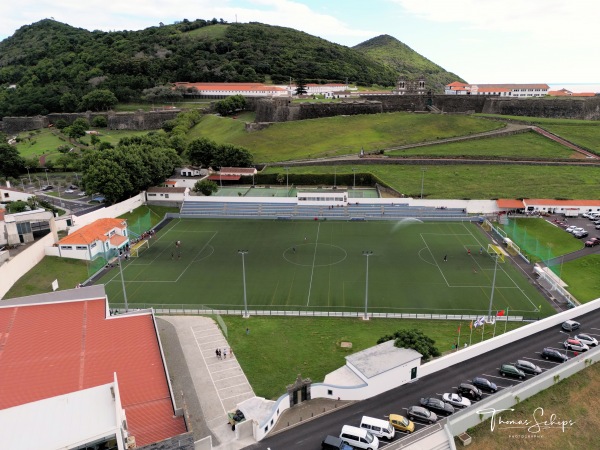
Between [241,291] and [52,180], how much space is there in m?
55.3

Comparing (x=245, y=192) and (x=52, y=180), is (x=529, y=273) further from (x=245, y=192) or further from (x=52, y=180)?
(x=52, y=180)

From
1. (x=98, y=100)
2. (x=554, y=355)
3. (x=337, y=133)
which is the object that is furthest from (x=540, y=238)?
(x=98, y=100)

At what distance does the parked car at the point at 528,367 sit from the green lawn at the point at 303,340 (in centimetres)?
478

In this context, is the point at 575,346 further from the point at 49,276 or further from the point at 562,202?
the point at 49,276

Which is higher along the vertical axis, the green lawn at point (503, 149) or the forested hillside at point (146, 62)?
the forested hillside at point (146, 62)

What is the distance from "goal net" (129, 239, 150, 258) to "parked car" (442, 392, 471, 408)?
35700 mm

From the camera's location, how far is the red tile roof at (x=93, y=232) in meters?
45.1

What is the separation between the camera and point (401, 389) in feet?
82.5

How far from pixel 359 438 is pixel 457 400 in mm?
6265

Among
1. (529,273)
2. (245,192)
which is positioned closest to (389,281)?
(529,273)

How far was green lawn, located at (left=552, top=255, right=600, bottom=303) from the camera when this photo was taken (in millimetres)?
37438

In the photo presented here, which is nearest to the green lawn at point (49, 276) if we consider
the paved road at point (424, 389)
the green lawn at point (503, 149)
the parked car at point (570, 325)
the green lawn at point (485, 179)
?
the paved road at point (424, 389)

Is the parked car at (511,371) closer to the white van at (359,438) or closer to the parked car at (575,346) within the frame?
the parked car at (575,346)
